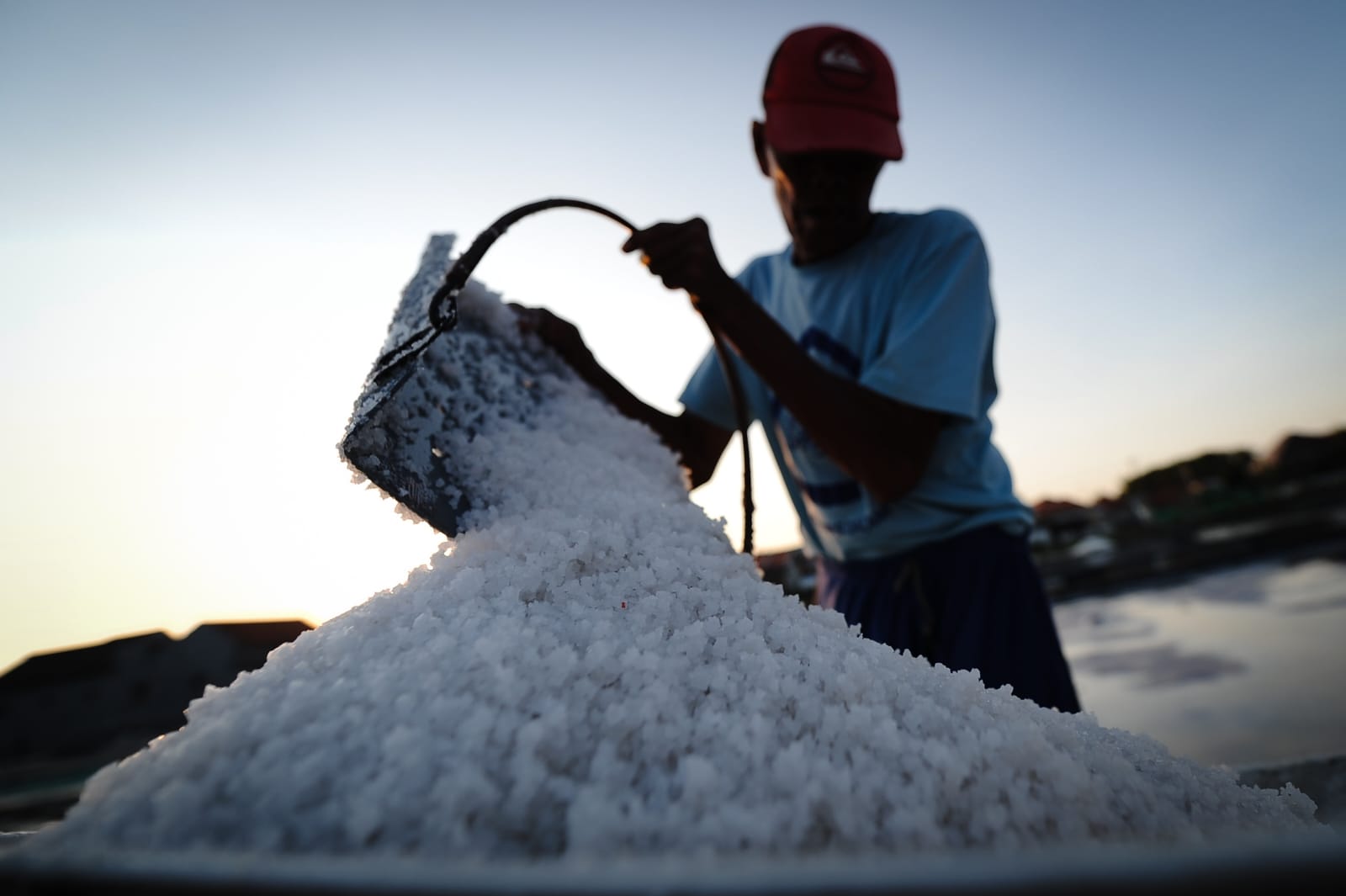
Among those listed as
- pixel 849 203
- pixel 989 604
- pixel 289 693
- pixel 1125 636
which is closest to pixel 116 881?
pixel 289 693

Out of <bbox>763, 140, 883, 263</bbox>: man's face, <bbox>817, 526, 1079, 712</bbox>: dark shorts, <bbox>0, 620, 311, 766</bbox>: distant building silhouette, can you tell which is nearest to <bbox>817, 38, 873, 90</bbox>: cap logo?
<bbox>763, 140, 883, 263</bbox>: man's face

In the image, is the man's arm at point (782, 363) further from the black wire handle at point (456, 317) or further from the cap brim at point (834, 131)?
the cap brim at point (834, 131)

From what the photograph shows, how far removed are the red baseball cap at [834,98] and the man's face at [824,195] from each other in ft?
0.11

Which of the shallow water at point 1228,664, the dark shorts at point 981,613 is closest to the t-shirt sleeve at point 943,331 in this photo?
the dark shorts at point 981,613

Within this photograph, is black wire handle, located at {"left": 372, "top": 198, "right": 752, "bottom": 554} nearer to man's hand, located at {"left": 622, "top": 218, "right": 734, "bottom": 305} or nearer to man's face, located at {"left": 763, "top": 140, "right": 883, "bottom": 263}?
man's hand, located at {"left": 622, "top": 218, "right": 734, "bottom": 305}

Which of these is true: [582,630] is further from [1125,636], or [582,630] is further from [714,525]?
[1125,636]

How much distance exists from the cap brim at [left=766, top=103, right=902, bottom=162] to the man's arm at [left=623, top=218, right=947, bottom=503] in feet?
1.12

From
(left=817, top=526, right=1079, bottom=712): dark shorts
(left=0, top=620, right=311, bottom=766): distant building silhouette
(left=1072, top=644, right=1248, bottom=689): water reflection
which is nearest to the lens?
(left=817, top=526, right=1079, bottom=712): dark shorts

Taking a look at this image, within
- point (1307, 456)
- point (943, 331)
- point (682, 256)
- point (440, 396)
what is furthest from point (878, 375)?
point (1307, 456)

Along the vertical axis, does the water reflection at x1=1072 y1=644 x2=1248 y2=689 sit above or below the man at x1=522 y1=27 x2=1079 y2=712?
below

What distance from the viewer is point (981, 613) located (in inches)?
48.6

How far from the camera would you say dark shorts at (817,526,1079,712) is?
1226mm

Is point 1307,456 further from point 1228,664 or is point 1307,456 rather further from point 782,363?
point 782,363

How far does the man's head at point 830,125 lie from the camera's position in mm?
1254
